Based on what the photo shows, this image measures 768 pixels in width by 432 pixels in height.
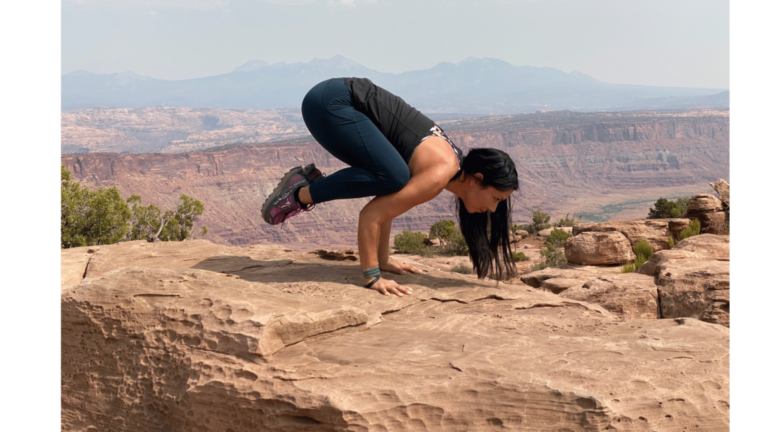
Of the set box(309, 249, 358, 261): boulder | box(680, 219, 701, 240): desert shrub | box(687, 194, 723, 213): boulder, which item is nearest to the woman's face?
box(309, 249, 358, 261): boulder

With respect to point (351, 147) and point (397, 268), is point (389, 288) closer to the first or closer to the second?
point (397, 268)

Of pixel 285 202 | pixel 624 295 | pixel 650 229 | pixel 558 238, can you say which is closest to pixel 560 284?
pixel 624 295

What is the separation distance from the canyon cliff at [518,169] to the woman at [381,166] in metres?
52.7

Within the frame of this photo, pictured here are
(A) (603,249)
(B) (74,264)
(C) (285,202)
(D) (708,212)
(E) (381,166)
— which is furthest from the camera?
(D) (708,212)

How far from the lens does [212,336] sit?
284 cm

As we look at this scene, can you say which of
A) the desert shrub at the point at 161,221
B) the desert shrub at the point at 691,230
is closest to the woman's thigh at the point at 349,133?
the desert shrub at the point at 161,221

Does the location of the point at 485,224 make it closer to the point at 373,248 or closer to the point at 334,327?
the point at 373,248

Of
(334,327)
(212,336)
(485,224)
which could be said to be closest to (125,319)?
(212,336)

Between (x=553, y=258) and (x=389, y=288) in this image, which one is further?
(x=553, y=258)

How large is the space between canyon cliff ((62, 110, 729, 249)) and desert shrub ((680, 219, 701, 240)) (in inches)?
1719

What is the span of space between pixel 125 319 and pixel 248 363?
0.85 metres

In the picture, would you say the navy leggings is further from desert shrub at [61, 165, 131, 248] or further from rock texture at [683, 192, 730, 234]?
rock texture at [683, 192, 730, 234]

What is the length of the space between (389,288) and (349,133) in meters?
1.07

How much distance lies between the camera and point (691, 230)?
497 inches
